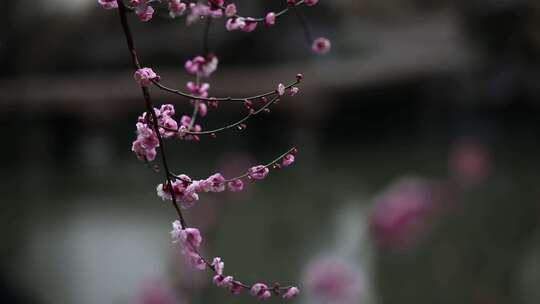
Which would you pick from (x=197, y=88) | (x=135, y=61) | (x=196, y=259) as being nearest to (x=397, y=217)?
(x=197, y=88)

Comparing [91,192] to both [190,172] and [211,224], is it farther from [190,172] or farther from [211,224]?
[211,224]

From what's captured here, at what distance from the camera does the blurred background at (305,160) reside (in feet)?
10.7

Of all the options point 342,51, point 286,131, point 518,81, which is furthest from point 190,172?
point 342,51

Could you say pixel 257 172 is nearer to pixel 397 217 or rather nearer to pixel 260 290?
pixel 260 290

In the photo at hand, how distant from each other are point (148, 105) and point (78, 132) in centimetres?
618

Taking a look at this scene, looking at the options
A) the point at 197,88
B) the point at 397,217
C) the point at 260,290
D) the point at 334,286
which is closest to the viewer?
the point at 260,290

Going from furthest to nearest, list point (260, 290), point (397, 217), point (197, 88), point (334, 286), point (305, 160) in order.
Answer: point (305, 160) → point (397, 217) → point (334, 286) → point (197, 88) → point (260, 290)

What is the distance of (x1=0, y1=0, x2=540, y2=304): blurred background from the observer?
10.7ft

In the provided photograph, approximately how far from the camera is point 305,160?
596 cm

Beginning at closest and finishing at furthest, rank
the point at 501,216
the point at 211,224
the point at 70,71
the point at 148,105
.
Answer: the point at 148,105
the point at 211,224
the point at 501,216
the point at 70,71

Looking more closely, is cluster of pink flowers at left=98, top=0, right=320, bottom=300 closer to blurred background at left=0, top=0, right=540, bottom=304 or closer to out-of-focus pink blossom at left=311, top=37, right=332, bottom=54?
out-of-focus pink blossom at left=311, top=37, right=332, bottom=54

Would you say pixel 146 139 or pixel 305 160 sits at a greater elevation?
pixel 305 160

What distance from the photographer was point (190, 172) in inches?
211

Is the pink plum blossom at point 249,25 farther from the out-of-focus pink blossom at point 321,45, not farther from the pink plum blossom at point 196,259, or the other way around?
the pink plum blossom at point 196,259
